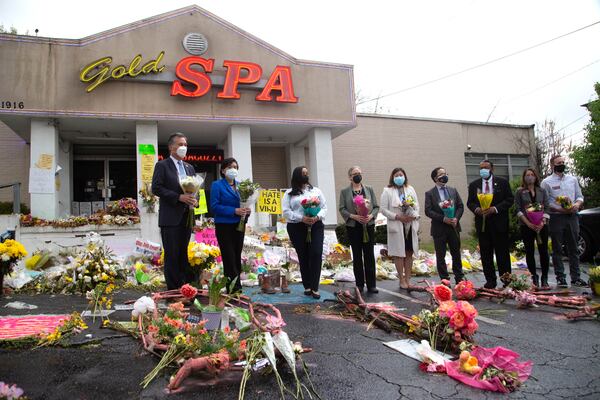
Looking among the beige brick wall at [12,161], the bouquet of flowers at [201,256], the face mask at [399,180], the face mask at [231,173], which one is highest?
the beige brick wall at [12,161]

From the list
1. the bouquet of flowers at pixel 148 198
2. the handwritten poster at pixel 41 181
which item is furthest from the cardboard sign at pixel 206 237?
the handwritten poster at pixel 41 181

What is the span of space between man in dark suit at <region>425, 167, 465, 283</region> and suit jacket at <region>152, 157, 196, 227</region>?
12.5 feet

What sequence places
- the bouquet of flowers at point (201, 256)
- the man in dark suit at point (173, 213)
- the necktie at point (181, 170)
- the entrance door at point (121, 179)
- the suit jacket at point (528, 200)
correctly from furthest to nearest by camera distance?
the entrance door at point (121, 179)
the suit jacket at point (528, 200)
the bouquet of flowers at point (201, 256)
the necktie at point (181, 170)
the man in dark suit at point (173, 213)

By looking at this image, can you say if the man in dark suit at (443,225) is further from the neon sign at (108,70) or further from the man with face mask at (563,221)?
the neon sign at (108,70)

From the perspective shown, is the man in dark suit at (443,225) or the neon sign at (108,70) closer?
the man in dark suit at (443,225)

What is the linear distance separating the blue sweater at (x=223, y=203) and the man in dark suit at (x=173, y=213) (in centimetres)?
42

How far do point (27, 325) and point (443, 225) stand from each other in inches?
215

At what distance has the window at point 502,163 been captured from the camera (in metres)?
17.5

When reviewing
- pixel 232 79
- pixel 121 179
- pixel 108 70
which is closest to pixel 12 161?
pixel 121 179

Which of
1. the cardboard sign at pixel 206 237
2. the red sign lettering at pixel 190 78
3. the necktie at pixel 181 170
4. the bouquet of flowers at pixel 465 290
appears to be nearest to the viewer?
the necktie at pixel 181 170

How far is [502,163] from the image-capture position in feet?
59.7

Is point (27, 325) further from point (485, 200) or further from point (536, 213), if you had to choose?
point (536, 213)

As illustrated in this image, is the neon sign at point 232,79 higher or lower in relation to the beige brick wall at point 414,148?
higher

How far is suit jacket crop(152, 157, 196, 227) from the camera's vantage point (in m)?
4.58
